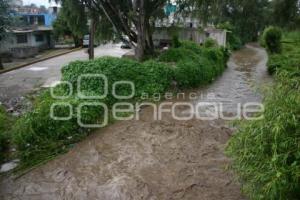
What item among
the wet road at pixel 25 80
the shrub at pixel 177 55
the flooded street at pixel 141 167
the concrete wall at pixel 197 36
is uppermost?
the concrete wall at pixel 197 36

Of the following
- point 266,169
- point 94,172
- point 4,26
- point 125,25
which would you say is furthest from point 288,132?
point 4,26

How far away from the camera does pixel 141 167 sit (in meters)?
4.60

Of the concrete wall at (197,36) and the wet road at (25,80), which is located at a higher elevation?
the concrete wall at (197,36)

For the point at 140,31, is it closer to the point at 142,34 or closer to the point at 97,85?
the point at 142,34

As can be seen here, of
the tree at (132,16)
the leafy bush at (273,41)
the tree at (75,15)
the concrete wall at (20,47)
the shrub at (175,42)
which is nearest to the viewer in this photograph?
the tree at (132,16)

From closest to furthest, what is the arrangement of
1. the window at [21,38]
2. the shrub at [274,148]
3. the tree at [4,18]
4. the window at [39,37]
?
1. the shrub at [274,148]
2. the tree at [4,18]
3. the window at [21,38]
4. the window at [39,37]

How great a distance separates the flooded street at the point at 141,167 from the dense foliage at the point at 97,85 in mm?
380

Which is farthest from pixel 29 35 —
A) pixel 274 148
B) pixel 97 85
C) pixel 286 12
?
pixel 274 148

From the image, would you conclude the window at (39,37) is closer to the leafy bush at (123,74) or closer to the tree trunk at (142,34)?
the tree trunk at (142,34)

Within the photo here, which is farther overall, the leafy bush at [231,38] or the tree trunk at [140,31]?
the leafy bush at [231,38]

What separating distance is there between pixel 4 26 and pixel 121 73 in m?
8.62

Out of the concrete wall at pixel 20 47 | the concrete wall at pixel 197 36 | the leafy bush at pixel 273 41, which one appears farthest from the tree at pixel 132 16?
the concrete wall at pixel 20 47

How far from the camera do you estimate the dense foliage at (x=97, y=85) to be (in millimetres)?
5105

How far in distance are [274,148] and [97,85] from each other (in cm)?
539
